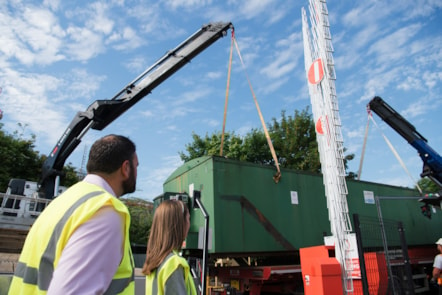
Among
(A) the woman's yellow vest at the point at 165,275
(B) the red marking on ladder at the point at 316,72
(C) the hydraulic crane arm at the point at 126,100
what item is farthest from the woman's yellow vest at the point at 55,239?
(C) the hydraulic crane arm at the point at 126,100

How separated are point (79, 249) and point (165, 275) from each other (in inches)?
35.0

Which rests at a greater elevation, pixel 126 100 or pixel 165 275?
pixel 126 100

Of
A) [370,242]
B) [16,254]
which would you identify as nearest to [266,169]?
[370,242]

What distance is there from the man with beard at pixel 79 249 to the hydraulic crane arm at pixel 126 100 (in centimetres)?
804

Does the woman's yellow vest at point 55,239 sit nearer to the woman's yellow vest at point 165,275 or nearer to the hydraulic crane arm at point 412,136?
the woman's yellow vest at point 165,275

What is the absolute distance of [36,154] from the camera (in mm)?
20797

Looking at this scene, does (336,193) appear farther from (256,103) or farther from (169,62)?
(169,62)

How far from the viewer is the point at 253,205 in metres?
6.40

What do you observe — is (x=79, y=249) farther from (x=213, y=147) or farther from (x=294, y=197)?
(x=213, y=147)

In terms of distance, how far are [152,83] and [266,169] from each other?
424 centimetres

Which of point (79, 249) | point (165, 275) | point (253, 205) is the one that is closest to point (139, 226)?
point (253, 205)

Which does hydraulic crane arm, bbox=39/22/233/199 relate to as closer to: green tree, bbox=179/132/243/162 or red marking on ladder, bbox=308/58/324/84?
red marking on ladder, bbox=308/58/324/84

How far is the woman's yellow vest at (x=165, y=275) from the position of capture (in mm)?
1758

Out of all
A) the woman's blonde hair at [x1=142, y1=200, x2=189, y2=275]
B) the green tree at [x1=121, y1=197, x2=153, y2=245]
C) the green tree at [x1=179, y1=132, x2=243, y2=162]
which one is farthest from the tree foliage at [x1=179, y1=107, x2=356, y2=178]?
the woman's blonde hair at [x1=142, y1=200, x2=189, y2=275]
